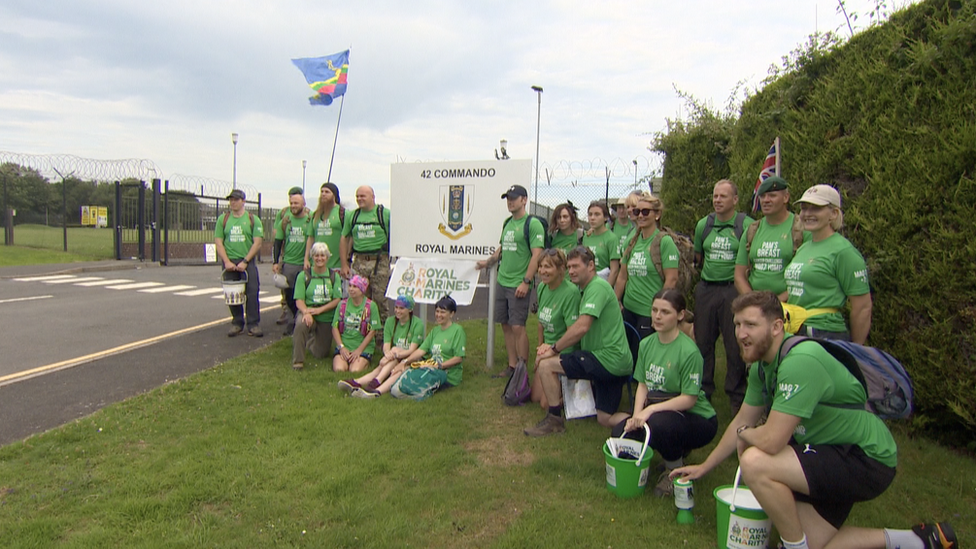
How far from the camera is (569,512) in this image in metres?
3.38

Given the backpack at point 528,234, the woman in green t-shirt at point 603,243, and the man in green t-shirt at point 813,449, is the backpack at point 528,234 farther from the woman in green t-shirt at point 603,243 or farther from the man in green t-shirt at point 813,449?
the man in green t-shirt at point 813,449

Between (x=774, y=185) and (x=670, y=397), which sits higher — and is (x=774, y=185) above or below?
above

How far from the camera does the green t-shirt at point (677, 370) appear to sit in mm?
3717

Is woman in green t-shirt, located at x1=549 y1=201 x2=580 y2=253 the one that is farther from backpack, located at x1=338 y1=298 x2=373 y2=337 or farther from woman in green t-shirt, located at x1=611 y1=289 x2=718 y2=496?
woman in green t-shirt, located at x1=611 y1=289 x2=718 y2=496

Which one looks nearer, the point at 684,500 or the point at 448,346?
the point at 684,500

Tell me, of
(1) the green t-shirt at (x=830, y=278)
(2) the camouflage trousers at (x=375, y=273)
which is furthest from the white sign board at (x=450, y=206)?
(1) the green t-shirt at (x=830, y=278)

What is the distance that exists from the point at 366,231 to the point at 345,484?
13.8 ft

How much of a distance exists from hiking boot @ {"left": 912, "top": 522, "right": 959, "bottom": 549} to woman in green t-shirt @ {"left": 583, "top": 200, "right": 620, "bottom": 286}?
3.35m

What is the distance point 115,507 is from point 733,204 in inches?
193

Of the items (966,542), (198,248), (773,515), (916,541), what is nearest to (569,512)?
(773,515)

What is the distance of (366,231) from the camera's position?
735 cm

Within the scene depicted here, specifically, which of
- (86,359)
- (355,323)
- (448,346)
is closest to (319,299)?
(355,323)

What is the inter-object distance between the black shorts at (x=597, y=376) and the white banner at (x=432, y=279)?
250cm

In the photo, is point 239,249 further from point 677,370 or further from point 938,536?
point 938,536
